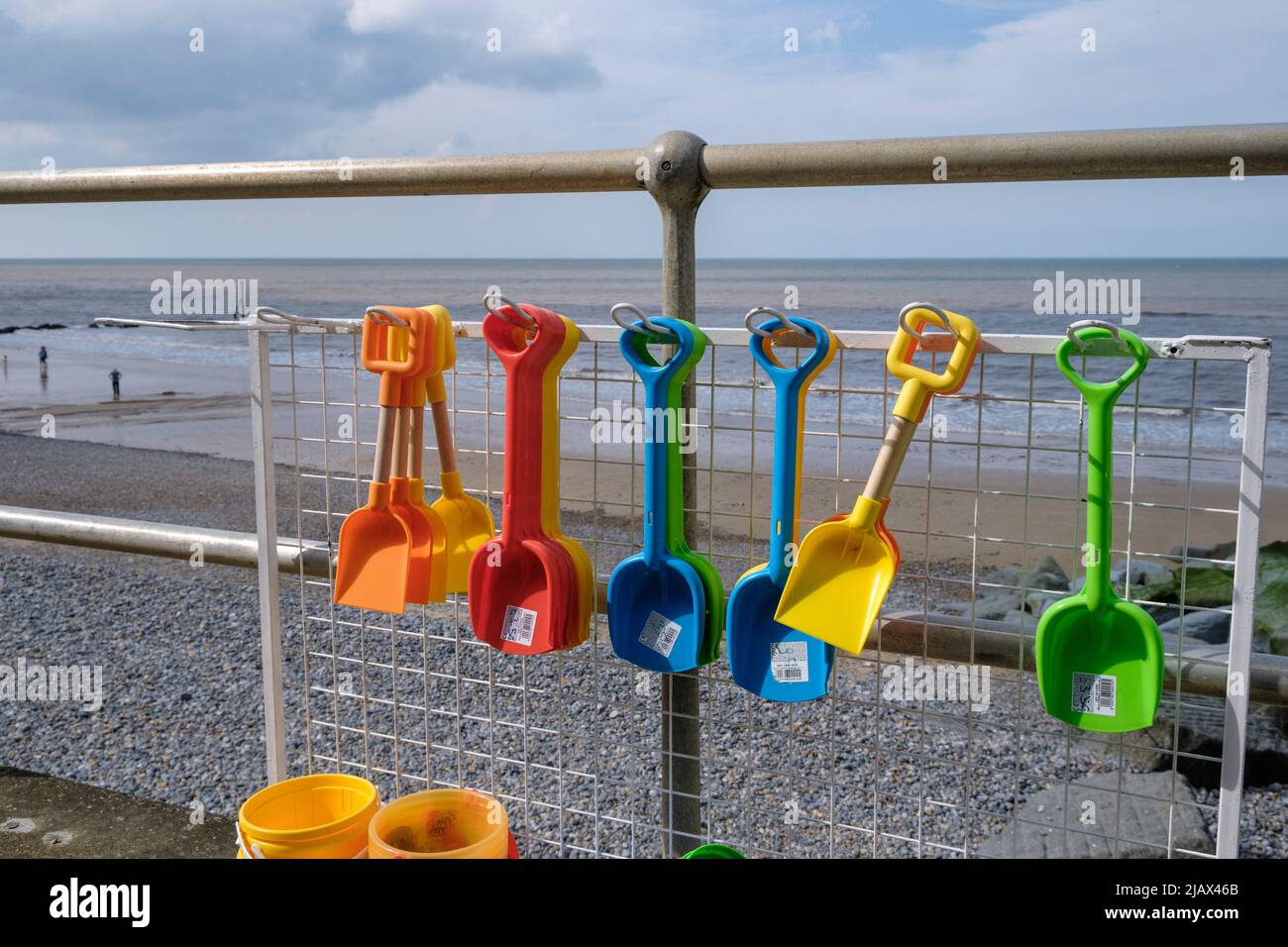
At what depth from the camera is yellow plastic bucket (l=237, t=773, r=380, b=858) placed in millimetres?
1524

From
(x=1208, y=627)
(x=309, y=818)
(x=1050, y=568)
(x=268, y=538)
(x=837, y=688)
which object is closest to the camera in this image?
(x=309, y=818)

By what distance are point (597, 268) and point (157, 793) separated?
3739cm

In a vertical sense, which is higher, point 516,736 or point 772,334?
point 772,334

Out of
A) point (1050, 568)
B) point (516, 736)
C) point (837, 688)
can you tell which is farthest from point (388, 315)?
point (1050, 568)

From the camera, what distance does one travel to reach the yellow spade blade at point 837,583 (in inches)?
51.9

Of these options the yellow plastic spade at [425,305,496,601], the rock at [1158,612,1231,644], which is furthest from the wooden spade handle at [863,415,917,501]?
the rock at [1158,612,1231,644]

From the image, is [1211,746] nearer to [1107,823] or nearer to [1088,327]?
[1107,823]

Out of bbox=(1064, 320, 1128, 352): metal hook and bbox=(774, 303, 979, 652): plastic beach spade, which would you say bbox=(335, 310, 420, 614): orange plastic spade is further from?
bbox=(1064, 320, 1128, 352): metal hook

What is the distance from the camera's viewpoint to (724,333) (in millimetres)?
1411

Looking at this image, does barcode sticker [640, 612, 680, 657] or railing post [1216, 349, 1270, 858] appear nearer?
railing post [1216, 349, 1270, 858]

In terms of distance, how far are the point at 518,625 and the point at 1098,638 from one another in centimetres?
74

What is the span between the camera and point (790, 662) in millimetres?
1404
